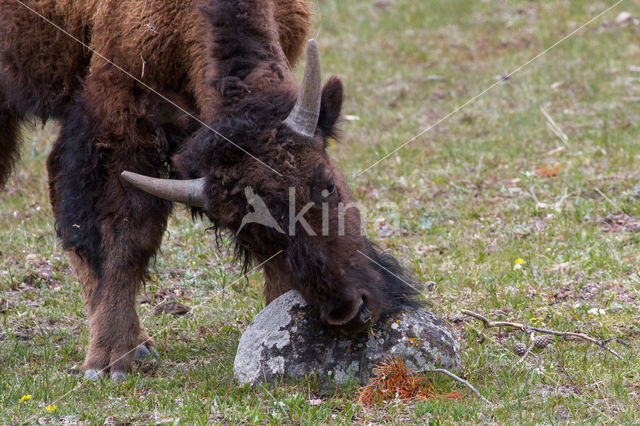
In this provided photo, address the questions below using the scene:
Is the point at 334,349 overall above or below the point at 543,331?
above

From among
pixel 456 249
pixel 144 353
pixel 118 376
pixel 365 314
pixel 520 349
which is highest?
pixel 365 314

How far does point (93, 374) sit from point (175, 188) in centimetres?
125

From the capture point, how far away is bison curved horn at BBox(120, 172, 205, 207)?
13.3 feet

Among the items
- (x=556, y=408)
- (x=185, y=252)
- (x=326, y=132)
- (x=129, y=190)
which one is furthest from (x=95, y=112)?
(x=556, y=408)

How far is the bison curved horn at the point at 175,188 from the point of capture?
404 centimetres

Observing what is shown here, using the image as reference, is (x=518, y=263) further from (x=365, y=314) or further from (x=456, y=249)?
(x=365, y=314)

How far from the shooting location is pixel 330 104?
13.9ft

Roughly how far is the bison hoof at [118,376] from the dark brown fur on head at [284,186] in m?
0.99

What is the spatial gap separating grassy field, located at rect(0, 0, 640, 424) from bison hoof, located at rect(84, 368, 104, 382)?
1.9 inches

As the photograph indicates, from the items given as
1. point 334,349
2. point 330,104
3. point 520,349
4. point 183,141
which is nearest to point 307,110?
point 330,104

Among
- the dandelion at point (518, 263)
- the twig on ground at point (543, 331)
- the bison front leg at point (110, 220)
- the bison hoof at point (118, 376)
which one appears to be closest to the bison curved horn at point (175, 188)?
the bison front leg at point (110, 220)

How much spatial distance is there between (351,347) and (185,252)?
278 cm

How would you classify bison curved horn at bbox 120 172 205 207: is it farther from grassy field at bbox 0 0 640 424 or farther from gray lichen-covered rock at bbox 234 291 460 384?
grassy field at bbox 0 0 640 424

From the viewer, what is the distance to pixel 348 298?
3.80 metres
